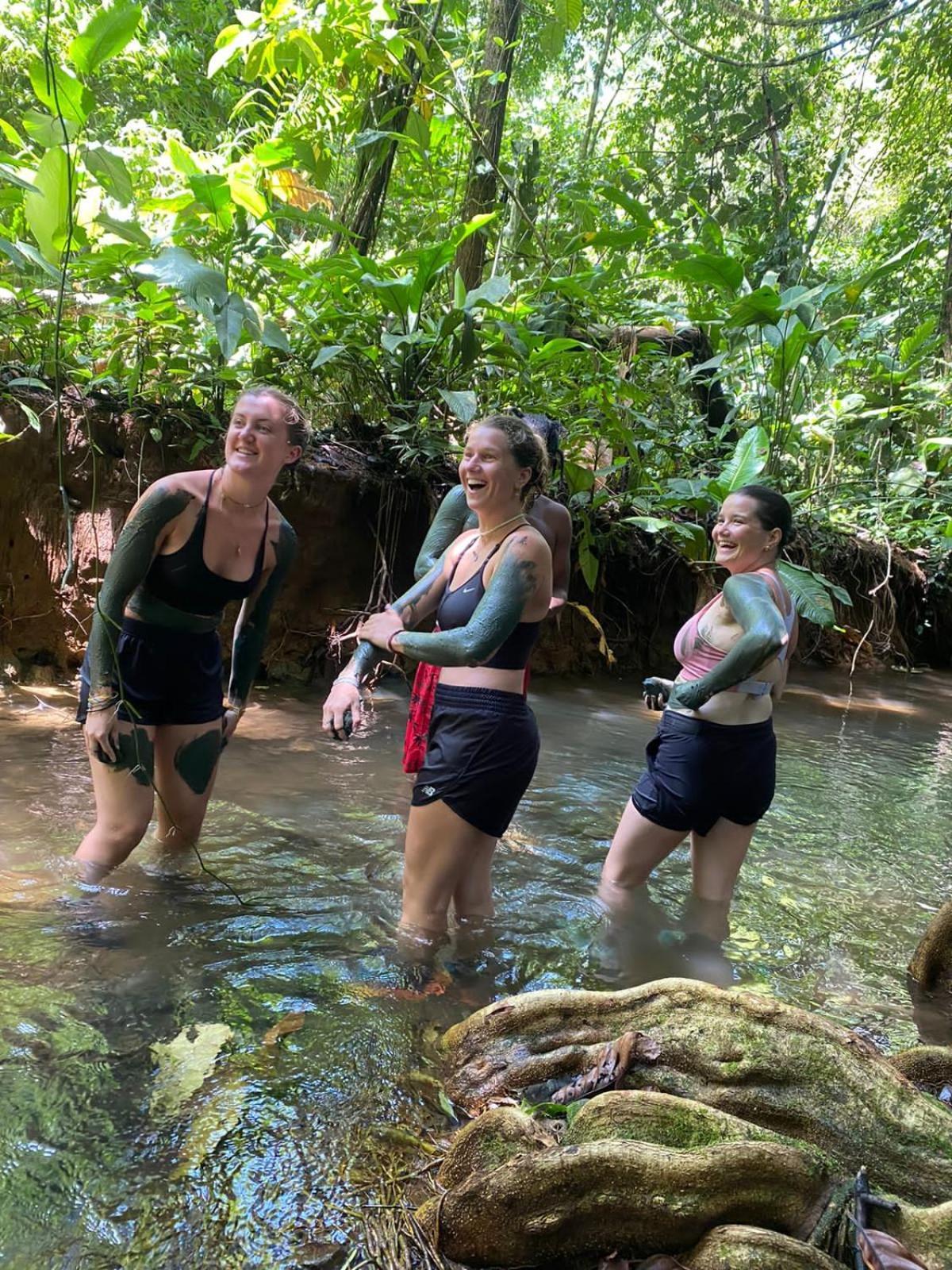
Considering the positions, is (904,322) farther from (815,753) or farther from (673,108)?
(815,753)

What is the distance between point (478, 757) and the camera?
2.61 metres

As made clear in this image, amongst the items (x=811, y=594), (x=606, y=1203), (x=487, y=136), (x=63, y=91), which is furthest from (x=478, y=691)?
(x=487, y=136)

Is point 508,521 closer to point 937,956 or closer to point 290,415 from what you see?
point 290,415

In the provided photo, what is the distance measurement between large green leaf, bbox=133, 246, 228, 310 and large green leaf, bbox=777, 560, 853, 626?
4.54 meters

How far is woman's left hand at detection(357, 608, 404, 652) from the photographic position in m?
2.60

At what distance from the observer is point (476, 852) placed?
2803 millimetres

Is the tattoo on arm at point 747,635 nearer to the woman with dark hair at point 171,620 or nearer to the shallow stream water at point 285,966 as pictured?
the shallow stream water at point 285,966

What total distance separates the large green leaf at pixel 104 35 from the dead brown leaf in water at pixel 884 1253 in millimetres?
4925

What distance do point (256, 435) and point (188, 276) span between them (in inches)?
84.0

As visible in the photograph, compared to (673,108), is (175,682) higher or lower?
lower

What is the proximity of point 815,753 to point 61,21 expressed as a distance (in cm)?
1273

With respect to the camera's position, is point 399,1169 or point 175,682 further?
point 175,682

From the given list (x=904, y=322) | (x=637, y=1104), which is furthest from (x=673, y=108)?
(x=637, y=1104)

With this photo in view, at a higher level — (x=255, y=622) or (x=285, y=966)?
(x=255, y=622)
